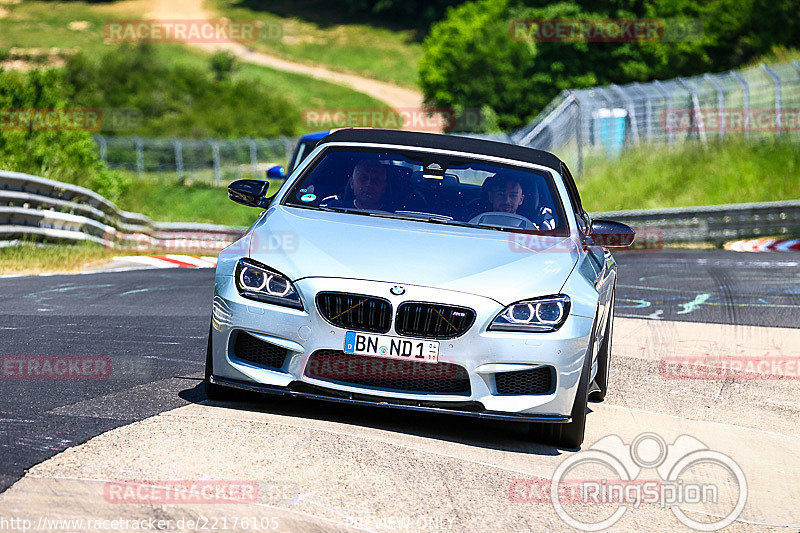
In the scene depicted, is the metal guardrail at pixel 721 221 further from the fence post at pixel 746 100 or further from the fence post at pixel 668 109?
the fence post at pixel 668 109

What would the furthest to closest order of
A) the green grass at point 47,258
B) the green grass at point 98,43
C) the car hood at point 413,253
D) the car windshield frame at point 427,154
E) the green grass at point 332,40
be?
the green grass at point 332,40 < the green grass at point 98,43 < the green grass at point 47,258 < the car windshield frame at point 427,154 < the car hood at point 413,253

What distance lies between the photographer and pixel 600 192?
109 ft

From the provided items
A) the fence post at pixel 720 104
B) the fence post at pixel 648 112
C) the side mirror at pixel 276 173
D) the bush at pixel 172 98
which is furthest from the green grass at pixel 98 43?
the side mirror at pixel 276 173

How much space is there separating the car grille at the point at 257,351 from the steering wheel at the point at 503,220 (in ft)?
5.09

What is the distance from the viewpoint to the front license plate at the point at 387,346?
20.0 feet

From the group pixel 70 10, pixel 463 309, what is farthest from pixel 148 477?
pixel 70 10

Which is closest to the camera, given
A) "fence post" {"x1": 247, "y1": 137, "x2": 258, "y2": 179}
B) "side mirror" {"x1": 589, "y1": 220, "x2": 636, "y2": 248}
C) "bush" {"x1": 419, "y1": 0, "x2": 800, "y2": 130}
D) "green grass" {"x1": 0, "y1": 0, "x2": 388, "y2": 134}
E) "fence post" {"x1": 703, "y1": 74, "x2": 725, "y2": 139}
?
"side mirror" {"x1": 589, "y1": 220, "x2": 636, "y2": 248}

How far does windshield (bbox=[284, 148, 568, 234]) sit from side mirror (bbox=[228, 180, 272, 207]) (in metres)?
0.26

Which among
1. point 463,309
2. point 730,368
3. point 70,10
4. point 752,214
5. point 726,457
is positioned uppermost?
point 463,309

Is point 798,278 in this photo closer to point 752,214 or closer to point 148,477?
point 752,214

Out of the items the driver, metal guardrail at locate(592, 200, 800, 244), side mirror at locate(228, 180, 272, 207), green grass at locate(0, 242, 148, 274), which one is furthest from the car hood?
metal guardrail at locate(592, 200, 800, 244)

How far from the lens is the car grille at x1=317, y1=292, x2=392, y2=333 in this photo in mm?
6117

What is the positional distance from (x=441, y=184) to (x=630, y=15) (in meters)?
58.0

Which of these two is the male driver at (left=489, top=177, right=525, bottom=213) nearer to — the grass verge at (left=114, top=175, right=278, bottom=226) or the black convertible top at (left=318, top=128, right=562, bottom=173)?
the black convertible top at (left=318, top=128, right=562, bottom=173)
